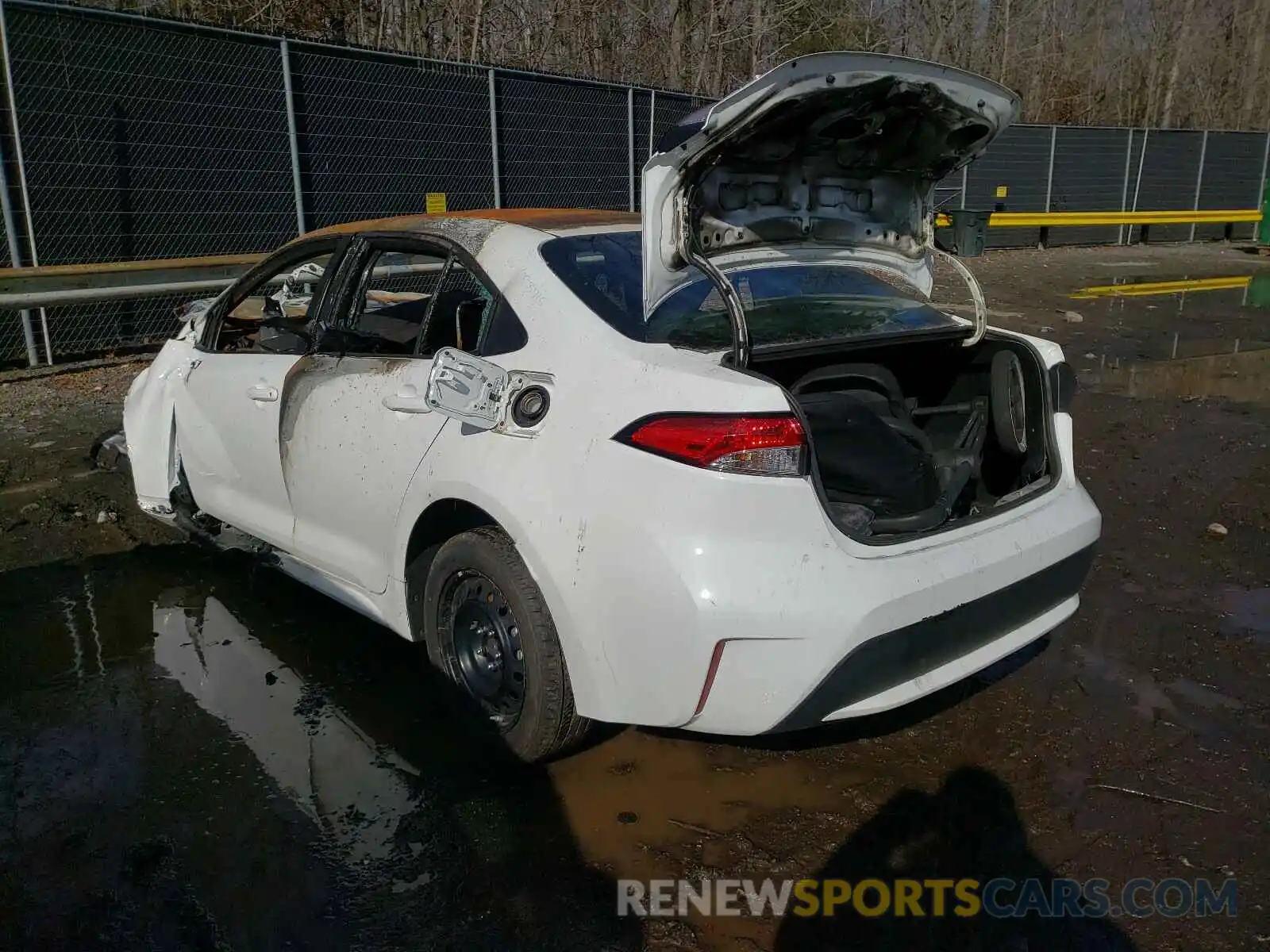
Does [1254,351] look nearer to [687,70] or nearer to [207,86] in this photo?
[207,86]

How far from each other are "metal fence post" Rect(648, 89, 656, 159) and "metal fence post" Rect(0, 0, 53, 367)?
755 centimetres

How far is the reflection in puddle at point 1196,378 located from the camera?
26.8 feet

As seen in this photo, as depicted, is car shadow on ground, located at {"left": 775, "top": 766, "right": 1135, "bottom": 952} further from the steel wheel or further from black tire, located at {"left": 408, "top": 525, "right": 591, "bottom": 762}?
the steel wheel

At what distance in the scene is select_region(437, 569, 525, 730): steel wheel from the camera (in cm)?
302

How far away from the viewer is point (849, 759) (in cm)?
318

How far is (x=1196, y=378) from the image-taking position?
8.79 m

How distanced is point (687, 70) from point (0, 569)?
19.4 metres

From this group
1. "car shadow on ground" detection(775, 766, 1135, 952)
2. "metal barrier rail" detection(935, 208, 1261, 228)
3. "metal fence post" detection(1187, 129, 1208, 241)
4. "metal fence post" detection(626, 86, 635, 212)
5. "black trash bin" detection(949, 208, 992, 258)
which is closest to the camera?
"car shadow on ground" detection(775, 766, 1135, 952)

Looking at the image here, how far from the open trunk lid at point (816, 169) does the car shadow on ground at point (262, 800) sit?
1.55m

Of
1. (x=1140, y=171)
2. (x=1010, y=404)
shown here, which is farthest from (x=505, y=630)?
(x=1140, y=171)

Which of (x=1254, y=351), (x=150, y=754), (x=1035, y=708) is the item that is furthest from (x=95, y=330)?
(x=1254, y=351)

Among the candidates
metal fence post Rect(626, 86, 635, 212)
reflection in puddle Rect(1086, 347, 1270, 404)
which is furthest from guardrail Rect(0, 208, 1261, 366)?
metal fence post Rect(626, 86, 635, 212)

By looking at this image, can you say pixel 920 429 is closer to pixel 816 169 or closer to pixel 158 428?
pixel 816 169

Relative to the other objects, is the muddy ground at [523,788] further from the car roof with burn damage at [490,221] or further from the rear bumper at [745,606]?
the car roof with burn damage at [490,221]
